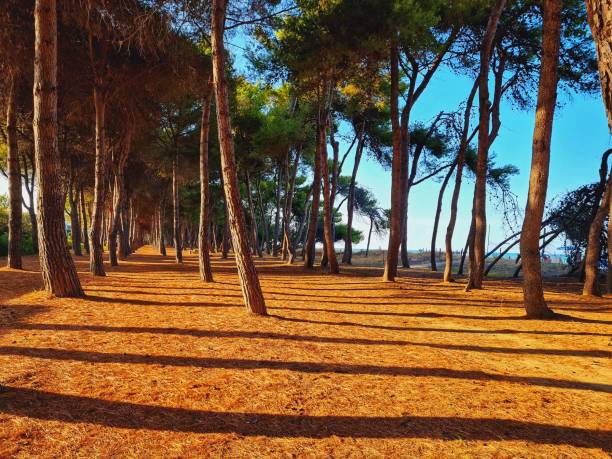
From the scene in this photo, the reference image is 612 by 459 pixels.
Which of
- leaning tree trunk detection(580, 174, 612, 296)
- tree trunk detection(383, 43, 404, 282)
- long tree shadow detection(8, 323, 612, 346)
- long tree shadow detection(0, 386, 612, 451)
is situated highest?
tree trunk detection(383, 43, 404, 282)

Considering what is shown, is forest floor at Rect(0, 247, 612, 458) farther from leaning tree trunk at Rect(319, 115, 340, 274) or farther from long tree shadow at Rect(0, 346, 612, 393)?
leaning tree trunk at Rect(319, 115, 340, 274)

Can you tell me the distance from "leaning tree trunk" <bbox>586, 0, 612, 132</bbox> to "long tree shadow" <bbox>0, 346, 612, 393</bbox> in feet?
10.1

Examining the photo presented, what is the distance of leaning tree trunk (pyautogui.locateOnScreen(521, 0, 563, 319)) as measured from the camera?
6656 millimetres

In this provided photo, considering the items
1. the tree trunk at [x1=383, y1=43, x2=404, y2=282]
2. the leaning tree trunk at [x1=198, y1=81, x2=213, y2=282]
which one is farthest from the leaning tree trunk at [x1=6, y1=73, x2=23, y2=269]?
the tree trunk at [x1=383, y1=43, x2=404, y2=282]

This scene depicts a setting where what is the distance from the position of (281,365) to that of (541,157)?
596cm

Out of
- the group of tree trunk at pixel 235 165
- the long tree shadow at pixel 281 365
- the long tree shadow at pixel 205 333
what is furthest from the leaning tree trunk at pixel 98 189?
the long tree shadow at pixel 281 365

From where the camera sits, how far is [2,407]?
8.84 feet

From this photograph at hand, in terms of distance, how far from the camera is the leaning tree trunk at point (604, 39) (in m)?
1.54

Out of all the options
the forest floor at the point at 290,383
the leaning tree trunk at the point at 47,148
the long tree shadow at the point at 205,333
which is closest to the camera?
the forest floor at the point at 290,383

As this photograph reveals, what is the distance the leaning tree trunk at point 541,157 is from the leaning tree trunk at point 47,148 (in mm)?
8403

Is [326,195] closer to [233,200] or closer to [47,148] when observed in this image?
[233,200]

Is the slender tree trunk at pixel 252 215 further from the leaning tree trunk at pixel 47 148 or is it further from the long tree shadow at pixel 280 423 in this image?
the long tree shadow at pixel 280 423

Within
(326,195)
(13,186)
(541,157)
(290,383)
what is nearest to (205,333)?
(290,383)

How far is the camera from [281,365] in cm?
394
